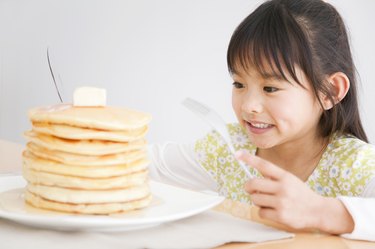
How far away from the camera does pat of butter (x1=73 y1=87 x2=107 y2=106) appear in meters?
0.81

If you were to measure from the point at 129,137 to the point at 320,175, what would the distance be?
737 millimetres

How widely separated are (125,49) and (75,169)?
2083 millimetres

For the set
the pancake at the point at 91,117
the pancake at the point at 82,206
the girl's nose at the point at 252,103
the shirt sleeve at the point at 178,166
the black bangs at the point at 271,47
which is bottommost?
the shirt sleeve at the point at 178,166

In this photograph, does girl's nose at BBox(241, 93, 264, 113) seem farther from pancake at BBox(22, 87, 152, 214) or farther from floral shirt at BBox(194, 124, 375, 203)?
pancake at BBox(22, 87, 152, 214)

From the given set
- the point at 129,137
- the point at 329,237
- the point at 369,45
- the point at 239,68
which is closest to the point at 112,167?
the point at 129,137

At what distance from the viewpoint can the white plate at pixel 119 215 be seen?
71 centimetres

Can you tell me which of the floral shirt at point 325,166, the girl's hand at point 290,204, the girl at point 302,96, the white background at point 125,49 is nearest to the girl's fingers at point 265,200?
the girl's hand at point 290,204

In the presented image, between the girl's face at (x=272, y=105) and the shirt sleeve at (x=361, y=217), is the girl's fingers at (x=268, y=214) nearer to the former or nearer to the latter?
the shirt sleeve at (x=361, y=217)

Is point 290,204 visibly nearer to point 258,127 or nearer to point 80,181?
point 80,181

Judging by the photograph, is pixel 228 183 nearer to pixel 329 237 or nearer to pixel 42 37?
pixel 329 237

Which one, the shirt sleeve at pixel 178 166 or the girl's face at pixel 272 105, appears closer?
the girl's face at pixel 272 105

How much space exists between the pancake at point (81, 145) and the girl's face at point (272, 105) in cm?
51

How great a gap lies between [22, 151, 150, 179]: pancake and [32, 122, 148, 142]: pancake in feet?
0.12

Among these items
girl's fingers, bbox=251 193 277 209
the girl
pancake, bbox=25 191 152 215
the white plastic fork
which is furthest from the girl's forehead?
pancake, bbox=25 191 152 215
